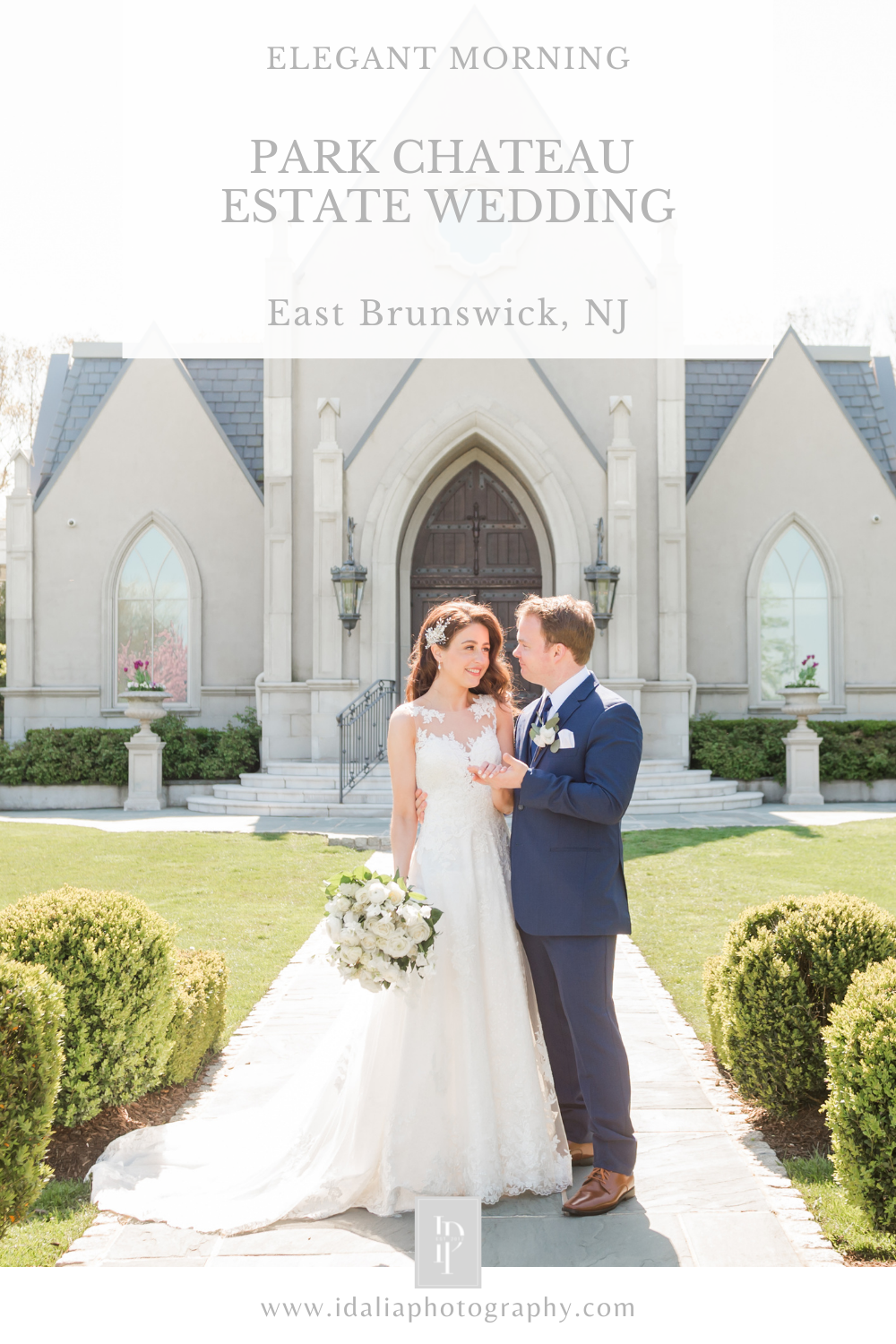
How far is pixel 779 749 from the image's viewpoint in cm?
1588

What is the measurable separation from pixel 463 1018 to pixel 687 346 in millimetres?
20834

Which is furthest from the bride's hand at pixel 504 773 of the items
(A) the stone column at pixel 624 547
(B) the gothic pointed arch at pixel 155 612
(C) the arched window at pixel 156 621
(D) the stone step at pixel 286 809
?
(C) the arched window at pixel 156 621

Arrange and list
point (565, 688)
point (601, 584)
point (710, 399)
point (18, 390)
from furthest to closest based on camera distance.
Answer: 1. point (18, 390)
2. point (710, 399)
3. point (601, 584)
4. point (565, 688)

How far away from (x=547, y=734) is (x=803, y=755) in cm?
1297

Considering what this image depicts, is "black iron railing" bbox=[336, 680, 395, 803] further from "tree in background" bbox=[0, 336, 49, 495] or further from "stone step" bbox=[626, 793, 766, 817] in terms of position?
"tree in background" bbox=[0, 336, 49, 495]

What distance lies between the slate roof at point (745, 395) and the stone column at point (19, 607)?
40.4 feet

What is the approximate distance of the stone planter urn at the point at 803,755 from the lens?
15.5 m

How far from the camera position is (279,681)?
16.2m

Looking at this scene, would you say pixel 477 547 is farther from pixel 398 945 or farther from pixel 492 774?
pixel 398 945

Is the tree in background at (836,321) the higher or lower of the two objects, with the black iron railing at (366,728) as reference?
higher

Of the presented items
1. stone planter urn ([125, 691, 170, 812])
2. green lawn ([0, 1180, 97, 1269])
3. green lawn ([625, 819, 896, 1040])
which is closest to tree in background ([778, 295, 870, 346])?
green lawn ([625, 819, 896, 1040])

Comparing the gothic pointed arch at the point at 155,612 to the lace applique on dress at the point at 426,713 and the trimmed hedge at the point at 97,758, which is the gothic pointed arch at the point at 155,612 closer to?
the trimmed hedge at the point at 97,758

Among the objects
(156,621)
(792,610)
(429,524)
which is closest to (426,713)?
(429,524)

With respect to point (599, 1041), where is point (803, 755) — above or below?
above
